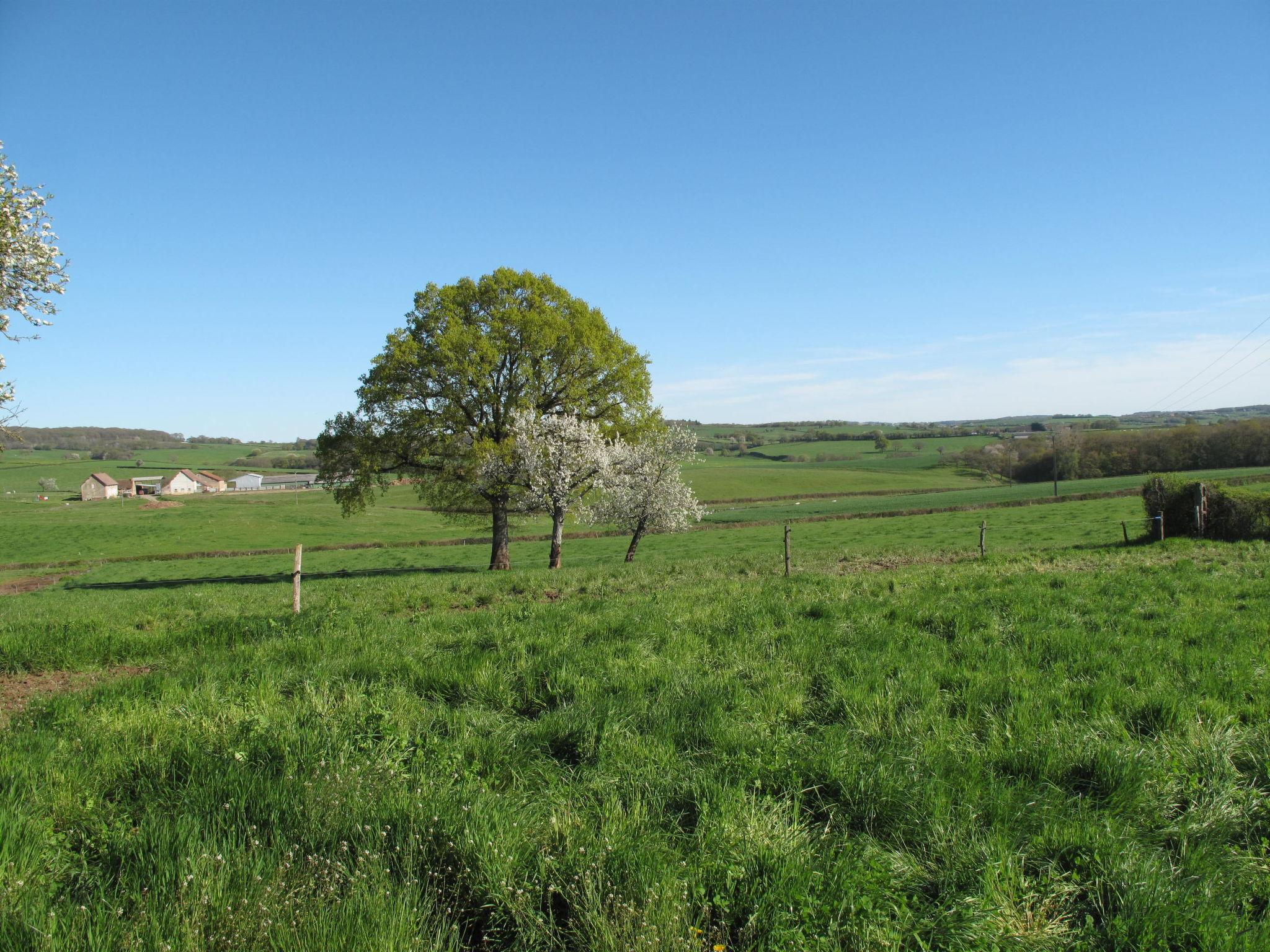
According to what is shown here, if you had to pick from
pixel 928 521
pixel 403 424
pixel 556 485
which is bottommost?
pixel 928 521

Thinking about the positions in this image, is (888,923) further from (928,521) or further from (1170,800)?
(928,521)

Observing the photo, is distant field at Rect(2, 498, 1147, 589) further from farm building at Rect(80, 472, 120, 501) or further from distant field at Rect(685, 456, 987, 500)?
farm building at Rect(80, 472, 120, 501)

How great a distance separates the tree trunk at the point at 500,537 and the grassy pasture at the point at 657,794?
21574 millimetres

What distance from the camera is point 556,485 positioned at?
29125mm

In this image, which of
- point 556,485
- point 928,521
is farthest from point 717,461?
point 556,485

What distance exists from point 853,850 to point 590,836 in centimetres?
149

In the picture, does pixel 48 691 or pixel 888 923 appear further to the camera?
pixel 48 691

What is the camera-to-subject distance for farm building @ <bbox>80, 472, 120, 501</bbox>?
106 m

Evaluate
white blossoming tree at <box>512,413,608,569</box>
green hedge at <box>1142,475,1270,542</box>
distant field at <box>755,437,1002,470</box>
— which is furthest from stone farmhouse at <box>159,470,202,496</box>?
green hedge at <box>1142,475,1270,542</box>

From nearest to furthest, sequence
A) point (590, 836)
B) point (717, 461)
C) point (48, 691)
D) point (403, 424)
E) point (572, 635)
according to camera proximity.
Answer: point (590, 836)
point (48, 691)
point (572, 635)
point (403, 424)
point (717, 461)

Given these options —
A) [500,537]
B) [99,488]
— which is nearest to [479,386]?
[500,537]

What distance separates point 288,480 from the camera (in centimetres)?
14088

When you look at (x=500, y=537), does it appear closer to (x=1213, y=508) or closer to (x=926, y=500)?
(x=1213, y=508)

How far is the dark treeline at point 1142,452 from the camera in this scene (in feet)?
298
